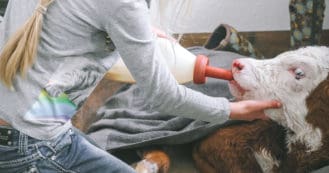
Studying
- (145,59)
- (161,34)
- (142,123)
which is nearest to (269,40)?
(142,123)

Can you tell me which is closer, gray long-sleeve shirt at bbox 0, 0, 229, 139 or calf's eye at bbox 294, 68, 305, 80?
gray long-sleeve shirt at bbox 0, 0, 229, 139

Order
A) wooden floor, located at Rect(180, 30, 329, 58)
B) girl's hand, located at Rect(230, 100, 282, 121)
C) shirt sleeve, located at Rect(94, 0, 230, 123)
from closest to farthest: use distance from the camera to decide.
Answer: shirt sleeve, located at Rect(94, 0, 230, 123), girl's hand, located at Rect(230, 100, 282, 121), wooden floor, located at Rect(180, 30, 329, 58)

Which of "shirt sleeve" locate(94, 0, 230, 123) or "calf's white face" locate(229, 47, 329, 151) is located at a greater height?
"shirt sleeve" locate(94, 0, 230, 123)

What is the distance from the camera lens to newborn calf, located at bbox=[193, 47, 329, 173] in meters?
0.96

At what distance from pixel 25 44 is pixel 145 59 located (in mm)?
181

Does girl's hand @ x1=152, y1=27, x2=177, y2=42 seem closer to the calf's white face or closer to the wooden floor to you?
the calf's white face

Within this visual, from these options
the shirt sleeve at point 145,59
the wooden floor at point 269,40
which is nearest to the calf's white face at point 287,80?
the shirt sleeve at point 145,59

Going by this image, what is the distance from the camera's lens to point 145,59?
0.79 metres

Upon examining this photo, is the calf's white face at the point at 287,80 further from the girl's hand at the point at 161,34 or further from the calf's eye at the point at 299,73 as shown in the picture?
the girl's hand at the point at 161,34

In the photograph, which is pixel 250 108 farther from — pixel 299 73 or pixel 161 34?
pixel 161 34

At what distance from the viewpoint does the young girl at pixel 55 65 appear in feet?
2.50

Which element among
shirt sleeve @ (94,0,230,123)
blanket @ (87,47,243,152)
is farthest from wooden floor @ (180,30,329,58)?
shirt sleeve @ (94,0,230,123)

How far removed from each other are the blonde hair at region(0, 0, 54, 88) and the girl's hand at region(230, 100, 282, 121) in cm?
38

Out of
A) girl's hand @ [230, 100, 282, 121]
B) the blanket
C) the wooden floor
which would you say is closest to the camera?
girl's hand @ [230, 100, 282, 121]
